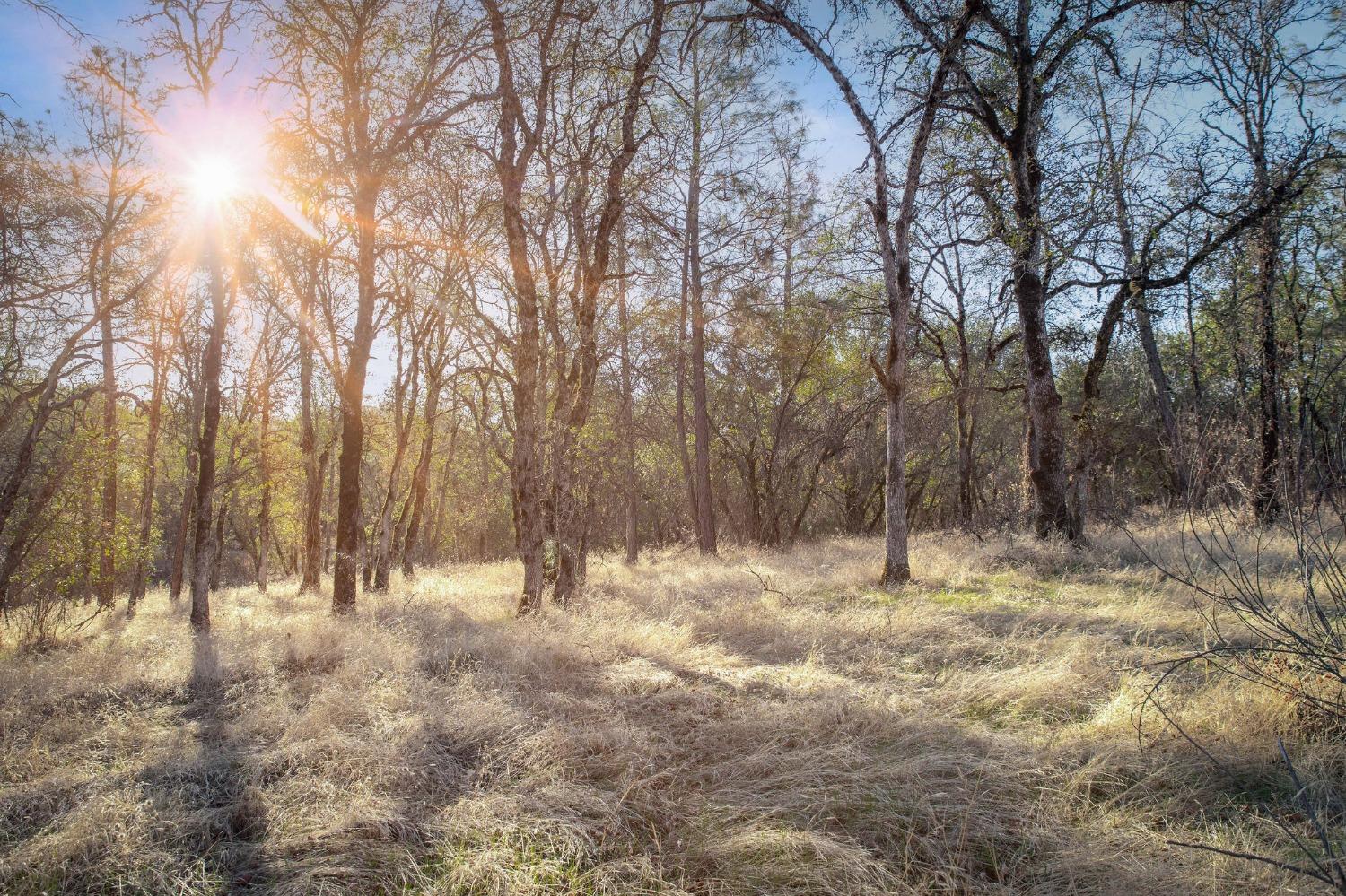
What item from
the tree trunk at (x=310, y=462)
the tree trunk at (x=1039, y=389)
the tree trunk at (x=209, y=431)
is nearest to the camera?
the tree trunk at (x=209, y=431)

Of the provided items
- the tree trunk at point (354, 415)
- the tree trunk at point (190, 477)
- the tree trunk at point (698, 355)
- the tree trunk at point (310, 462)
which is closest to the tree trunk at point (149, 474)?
the tree trunk at point (190, 477)

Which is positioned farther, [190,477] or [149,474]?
[149,474]

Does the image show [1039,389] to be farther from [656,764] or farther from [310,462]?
[310,462]

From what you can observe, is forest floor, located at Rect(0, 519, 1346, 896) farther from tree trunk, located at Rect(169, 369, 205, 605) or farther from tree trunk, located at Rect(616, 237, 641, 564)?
tree trunk, located at Rect(616, 237, 641, 564)

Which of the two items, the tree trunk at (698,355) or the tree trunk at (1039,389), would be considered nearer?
the tree trunk at (1039,389)

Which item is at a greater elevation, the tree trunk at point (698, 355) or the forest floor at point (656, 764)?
the tree trunk at point (698, 355)

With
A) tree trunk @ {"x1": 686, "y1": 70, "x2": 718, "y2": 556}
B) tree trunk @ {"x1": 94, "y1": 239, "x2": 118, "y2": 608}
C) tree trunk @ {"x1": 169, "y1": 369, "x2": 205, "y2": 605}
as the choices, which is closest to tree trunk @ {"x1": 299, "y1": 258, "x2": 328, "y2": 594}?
tree trunk @ {"x1": 169, "y1": 369, "x2": 205, "y2": 605}

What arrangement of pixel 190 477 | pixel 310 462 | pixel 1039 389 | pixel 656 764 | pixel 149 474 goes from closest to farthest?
pixel 656 764, pixel 1039 389, pixel 190 477, pixel 149 474, pixel 310 462

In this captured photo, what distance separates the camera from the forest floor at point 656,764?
2.44m

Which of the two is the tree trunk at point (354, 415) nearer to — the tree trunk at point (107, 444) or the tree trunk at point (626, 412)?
the tree trunk at point (107, 444)

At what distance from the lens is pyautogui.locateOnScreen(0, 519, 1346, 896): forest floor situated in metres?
2.44

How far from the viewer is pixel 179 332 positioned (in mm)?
11102

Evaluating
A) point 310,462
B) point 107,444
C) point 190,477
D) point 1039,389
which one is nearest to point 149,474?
point 190,477

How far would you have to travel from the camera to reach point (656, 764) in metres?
3.31
